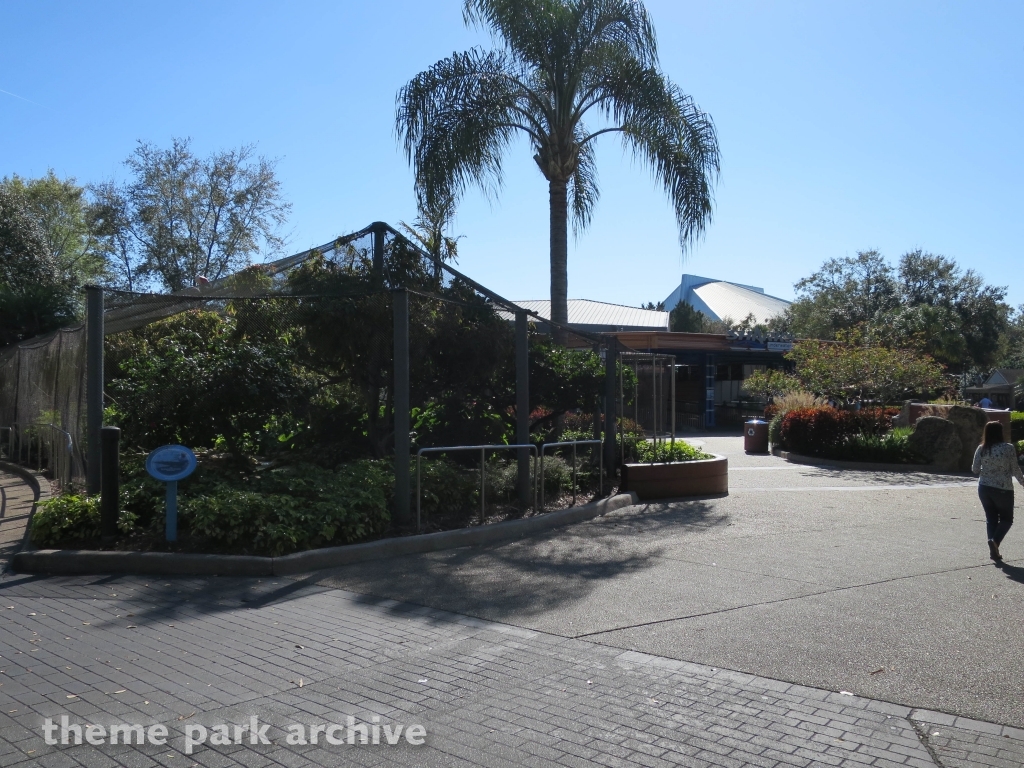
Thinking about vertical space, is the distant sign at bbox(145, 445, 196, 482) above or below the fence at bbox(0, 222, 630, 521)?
below

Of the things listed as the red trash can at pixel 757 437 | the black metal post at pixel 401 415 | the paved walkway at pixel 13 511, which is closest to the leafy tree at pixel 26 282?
the paved walkway at pixel 13 511

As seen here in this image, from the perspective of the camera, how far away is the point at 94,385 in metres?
9.26

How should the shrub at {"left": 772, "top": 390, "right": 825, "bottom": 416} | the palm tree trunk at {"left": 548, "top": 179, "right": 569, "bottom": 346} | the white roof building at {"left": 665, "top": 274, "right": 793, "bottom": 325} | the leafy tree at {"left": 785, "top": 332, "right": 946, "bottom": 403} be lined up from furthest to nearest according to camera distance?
the white roof building at {"left": 665, "top": 274, "right": 793, "bottom": 325} < the shrub at {"left": 772, "top": 390, "right": 825, "bottom": 416} < the leafy tree at {"left": 785, "top": 332, "right": 946, "bottom": 403} < the palm tree trunk at {"left": 548, "top": 179, "right": 569, "bottom": 346}

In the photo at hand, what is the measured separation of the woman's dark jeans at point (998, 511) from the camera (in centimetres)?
886

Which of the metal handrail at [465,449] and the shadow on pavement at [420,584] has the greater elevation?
the metal handrail at [465,449]

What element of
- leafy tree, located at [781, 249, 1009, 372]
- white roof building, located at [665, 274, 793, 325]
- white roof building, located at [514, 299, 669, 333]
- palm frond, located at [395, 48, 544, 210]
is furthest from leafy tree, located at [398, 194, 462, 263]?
white roof building, located at [665, 274, 793, 325]

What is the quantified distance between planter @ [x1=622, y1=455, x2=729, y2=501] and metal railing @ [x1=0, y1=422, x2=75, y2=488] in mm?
7181

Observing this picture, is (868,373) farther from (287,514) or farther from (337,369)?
(287,514)

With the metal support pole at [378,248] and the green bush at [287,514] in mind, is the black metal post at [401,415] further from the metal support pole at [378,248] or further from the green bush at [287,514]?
the metal support pole at [378,248]

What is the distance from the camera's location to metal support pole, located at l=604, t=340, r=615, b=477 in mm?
13320

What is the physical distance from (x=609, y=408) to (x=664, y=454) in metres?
1.43

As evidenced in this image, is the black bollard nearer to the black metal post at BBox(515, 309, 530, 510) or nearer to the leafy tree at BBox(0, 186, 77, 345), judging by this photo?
the black metal post at BBox(515, 309, 530, 510)

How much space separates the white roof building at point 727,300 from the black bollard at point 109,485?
206 ft

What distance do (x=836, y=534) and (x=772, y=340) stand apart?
83.9ft
